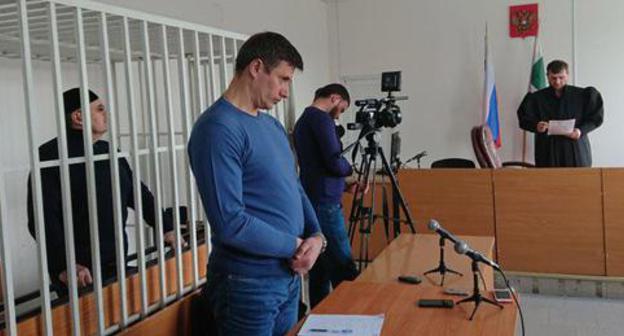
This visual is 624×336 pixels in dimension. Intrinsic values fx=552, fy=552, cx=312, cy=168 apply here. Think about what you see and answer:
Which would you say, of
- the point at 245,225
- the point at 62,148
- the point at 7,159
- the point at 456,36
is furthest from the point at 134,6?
the point at 456,36

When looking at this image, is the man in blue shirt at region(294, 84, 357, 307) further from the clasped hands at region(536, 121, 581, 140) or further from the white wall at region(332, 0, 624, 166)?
the white wall at region(332, 0, 624, 166)

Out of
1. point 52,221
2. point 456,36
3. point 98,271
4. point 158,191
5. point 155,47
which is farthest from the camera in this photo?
point 456,36

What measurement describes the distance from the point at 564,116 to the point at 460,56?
1.91 meters

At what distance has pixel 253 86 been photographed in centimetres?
156

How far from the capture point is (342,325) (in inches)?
60.9

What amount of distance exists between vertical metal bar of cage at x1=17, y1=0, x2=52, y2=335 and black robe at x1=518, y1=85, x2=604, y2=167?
3795 mm

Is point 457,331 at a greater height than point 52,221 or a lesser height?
lesser

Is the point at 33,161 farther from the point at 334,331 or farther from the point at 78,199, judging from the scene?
the point at 334,331

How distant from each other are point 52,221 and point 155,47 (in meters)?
1.46

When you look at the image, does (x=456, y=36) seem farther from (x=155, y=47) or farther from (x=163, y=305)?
(x=163, y=305)

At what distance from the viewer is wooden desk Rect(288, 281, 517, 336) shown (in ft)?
4.98

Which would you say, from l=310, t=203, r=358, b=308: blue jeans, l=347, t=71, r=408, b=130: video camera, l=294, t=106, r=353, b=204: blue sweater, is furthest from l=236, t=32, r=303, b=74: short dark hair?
l=347, t=71, r=408, b=130: video camera

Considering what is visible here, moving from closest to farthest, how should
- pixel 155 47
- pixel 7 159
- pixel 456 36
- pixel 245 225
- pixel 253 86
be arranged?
1. pixel 245 225
2. pixel 253 86
3. pixel 7 159
4. pixel 155 47
5. pixel 456 36

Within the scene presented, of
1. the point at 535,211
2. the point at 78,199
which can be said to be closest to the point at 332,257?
the point at 78,199
